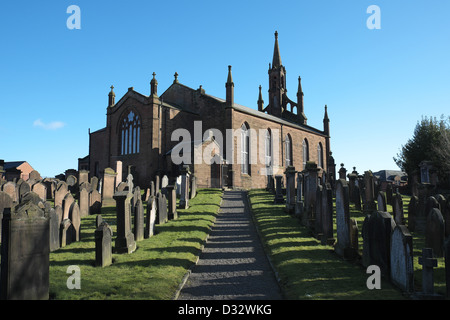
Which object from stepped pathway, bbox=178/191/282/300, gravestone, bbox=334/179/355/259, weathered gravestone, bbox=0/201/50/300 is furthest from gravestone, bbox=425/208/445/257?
weathered gravestone, bbox=0/201/50/300

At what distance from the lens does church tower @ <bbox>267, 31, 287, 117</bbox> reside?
161 ft

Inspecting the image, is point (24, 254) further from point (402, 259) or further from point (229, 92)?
point (229, 92)

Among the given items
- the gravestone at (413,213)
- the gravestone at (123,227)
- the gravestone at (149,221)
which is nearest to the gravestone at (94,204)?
the gravestone at (149,221)

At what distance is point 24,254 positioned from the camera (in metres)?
5.04

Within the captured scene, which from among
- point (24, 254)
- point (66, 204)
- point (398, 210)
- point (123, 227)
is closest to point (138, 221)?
point (123, 227)

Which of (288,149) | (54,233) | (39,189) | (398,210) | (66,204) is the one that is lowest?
(54,233)

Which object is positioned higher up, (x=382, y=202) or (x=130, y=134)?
(x=130, y=134)

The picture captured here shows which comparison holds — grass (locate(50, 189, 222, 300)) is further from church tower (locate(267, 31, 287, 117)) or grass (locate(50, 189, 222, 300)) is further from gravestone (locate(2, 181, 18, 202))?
church tower (locate(267, 31, 287, 117))

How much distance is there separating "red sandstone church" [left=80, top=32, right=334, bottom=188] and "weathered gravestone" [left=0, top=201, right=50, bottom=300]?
74.2 ft

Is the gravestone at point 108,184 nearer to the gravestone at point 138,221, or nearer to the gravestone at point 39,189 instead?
the gravestone at point 39,189

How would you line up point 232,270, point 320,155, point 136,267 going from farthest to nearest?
point 320,155
point 232,270
point 136,267

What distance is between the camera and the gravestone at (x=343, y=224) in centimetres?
792

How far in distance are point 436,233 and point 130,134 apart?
3035 centimetres
